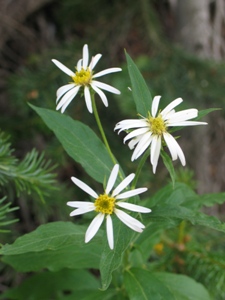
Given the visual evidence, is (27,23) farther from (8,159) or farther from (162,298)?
(162,298)

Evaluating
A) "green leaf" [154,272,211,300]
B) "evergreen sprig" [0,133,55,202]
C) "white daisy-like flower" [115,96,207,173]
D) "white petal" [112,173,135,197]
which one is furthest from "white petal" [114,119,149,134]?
"green leaf" [154,272,211,300]

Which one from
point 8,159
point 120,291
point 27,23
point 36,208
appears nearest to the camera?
point 8,159

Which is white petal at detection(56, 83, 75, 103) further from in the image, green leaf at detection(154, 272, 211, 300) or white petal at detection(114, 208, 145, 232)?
green leaf at detection(154, 272, 211, 300)

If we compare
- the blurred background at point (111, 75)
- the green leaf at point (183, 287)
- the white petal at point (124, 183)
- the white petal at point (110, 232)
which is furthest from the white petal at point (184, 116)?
the blurred background at point (111, 75)

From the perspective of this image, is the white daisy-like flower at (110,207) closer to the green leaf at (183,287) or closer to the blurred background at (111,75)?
the green leaf at (183,287)

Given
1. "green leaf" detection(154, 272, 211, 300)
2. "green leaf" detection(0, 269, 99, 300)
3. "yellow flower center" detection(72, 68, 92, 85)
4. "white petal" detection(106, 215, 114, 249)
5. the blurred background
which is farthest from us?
the blurred background

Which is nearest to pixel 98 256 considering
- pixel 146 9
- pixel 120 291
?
pixel 120 291
